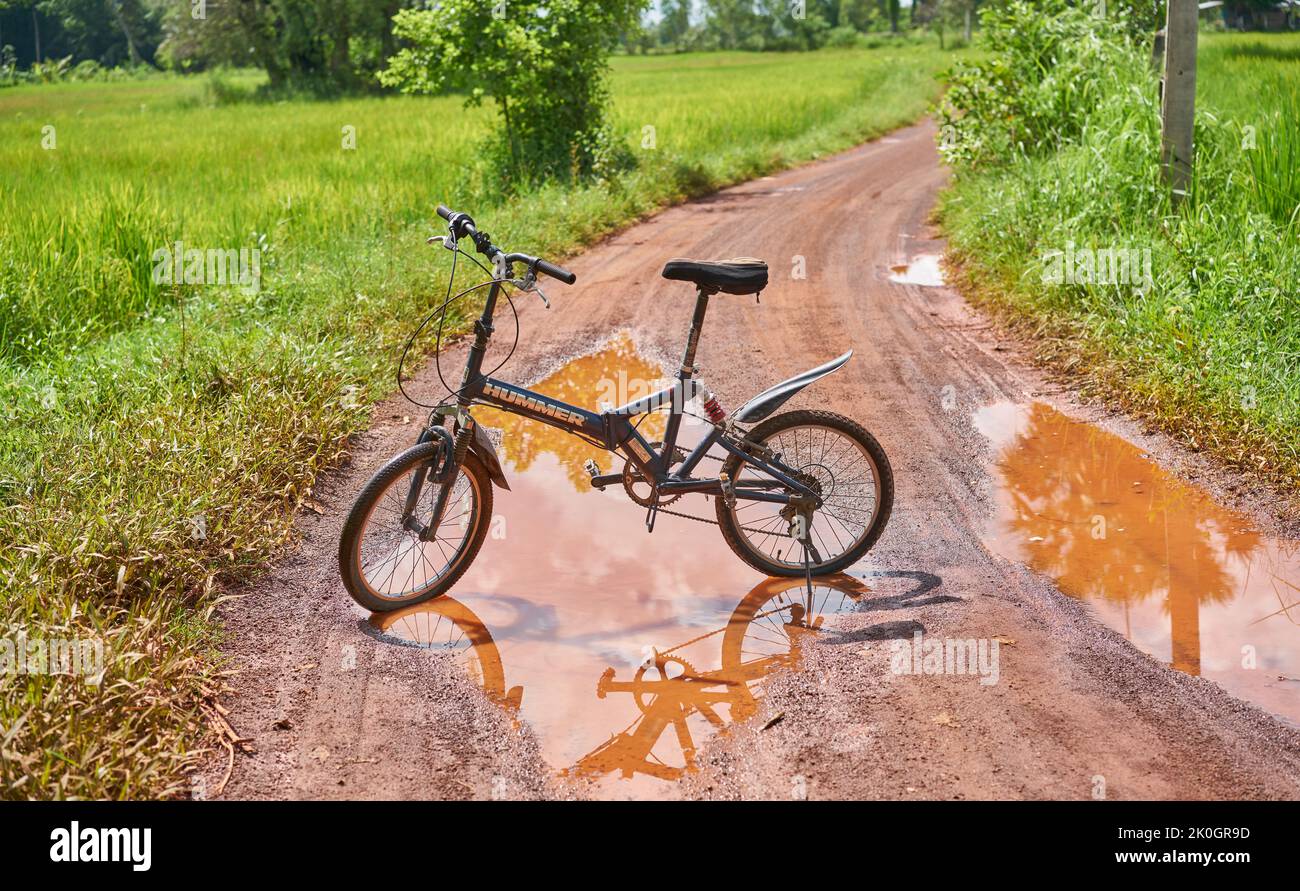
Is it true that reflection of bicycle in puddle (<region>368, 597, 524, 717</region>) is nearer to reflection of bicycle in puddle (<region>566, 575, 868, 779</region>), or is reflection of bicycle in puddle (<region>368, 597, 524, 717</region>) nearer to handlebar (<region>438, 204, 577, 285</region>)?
reflection of bicycle in puddle (<region>566, 575, 868, 779</region>)

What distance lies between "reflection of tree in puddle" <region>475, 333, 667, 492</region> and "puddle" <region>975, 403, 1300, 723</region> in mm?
2187

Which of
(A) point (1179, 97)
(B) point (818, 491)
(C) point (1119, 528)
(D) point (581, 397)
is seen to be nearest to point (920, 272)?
(A) point (1179, 97)

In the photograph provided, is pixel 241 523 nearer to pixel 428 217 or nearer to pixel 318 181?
pixel 428 217

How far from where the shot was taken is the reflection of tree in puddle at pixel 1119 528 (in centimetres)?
491

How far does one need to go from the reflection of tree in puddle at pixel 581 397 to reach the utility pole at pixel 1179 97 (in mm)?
4339

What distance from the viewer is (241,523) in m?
5.30

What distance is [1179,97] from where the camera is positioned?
8.88m

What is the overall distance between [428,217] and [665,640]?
8391 mm

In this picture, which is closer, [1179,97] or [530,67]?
[1179,97]

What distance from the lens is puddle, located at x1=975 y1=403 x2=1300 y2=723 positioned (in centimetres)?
438

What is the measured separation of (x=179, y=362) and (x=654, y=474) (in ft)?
11.0

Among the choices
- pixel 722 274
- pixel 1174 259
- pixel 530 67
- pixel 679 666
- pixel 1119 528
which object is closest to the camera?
pixel 679 666

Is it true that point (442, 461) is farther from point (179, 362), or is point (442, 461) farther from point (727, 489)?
point (179, 362)

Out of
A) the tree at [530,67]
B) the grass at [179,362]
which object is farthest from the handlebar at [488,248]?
the tree at [530,67]
